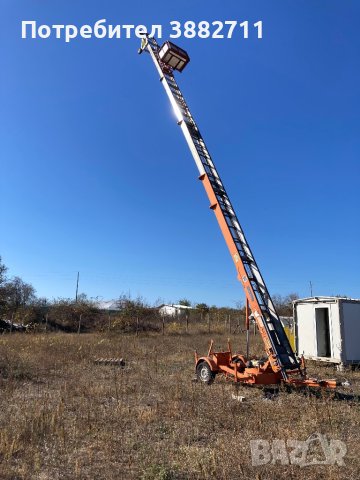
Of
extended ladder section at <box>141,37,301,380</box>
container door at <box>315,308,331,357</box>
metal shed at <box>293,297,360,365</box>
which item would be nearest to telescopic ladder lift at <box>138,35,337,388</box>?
extended ladder section at <box>141,37,301,380</box>

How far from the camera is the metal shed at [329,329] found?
14.3 meters

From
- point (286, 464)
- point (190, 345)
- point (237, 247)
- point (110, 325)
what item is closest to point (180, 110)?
point (237, 247)

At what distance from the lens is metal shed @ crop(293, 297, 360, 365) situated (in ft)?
47.0

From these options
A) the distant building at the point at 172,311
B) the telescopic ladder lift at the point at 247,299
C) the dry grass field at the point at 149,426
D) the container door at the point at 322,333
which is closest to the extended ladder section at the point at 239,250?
the telescopic ladder lift at the point at 247,299

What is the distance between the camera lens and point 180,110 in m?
11.9

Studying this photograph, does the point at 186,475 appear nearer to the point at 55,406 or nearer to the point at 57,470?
the point at 57,470

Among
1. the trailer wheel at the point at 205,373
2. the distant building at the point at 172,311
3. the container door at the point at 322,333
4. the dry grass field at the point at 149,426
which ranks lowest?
the dry grass field at the point at 149,426

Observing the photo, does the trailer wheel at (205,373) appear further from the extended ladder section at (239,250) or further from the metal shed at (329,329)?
the metal shed at (329,329)

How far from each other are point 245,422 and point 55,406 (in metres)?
3.62

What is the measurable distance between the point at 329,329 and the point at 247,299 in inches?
298

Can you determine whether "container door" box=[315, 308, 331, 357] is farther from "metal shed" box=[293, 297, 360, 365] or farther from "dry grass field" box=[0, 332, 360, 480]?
"dry grass field" box=[0, 332, 360, 480]

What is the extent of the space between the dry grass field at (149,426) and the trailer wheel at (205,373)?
0.70 feet

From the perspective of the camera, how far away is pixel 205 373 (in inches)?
432

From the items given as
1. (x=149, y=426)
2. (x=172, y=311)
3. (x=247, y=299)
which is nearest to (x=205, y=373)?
(x=247, y=299)
